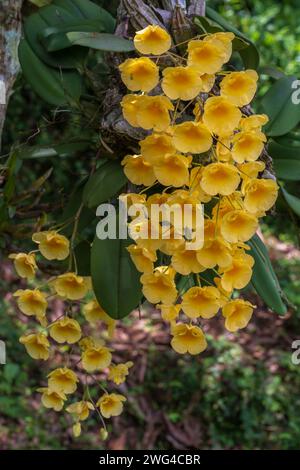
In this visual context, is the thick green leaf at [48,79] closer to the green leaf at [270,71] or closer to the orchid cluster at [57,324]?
the orchid cluster at [57,324]

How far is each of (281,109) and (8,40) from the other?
1.47 ft

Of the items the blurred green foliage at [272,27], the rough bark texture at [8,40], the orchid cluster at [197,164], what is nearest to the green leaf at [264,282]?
the orchid cluster at [197,164]

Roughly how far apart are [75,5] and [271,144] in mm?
373

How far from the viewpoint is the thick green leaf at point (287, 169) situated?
3.20 feet

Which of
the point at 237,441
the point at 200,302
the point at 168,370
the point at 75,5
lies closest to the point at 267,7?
the point at 168,370

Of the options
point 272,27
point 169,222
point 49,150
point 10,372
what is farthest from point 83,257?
point 272,27

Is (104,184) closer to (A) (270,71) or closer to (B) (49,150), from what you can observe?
(B) (49,150)

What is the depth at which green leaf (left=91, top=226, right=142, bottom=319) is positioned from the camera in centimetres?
84

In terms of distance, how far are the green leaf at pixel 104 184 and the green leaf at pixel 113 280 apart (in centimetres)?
5

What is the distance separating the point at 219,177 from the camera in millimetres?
696

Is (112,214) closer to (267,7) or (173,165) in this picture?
(173,165)

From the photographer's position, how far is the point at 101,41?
0.78 m

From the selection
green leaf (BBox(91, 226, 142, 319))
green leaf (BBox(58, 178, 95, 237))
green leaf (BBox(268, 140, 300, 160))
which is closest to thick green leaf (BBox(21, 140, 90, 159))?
green leaf (BBox(58, 178, 95, 237))

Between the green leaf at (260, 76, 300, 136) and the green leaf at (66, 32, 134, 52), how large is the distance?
317 millimetres
